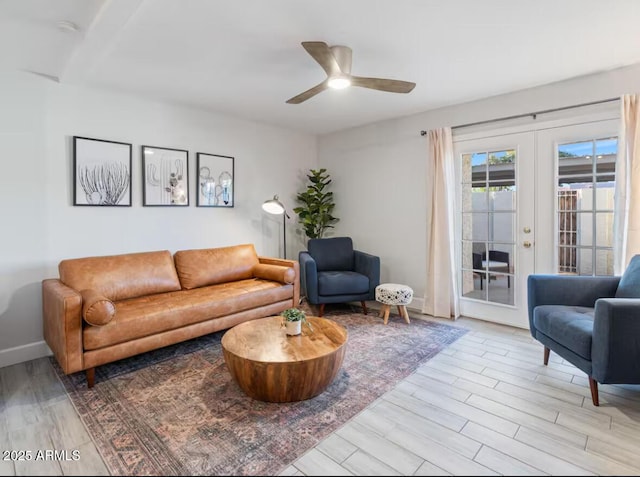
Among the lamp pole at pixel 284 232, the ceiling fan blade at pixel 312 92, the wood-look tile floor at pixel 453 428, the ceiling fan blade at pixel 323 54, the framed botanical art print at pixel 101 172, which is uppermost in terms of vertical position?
the ceiling fan blade at pixel 323 54

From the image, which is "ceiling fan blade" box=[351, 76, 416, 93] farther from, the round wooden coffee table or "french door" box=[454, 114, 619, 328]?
the round wooden coffee table

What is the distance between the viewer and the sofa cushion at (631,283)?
2.31 metres

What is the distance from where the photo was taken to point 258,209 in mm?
4461

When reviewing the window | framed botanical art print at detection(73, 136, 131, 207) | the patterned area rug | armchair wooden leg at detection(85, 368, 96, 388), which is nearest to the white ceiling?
framed botanical art print at detection(73, 136, 131, 207)

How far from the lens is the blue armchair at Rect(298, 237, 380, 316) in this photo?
12.3ft

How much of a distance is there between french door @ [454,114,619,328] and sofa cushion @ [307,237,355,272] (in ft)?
4.38

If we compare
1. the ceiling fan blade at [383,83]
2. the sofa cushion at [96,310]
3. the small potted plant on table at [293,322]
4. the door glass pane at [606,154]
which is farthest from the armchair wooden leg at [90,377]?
the door glass pane at [606,154]

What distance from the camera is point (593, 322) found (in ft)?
6.77

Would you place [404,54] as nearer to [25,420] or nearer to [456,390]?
[456,390]

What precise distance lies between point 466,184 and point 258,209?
2.60m

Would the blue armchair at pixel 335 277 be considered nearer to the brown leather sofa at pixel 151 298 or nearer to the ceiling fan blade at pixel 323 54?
the brown leather sofa at pixel 151 298

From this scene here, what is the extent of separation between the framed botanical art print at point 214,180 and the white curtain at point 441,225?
94.9 inches

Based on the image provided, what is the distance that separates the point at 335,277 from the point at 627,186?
108 inches

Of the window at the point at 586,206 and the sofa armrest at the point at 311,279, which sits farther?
the sofa armrest at the point at 311,279
